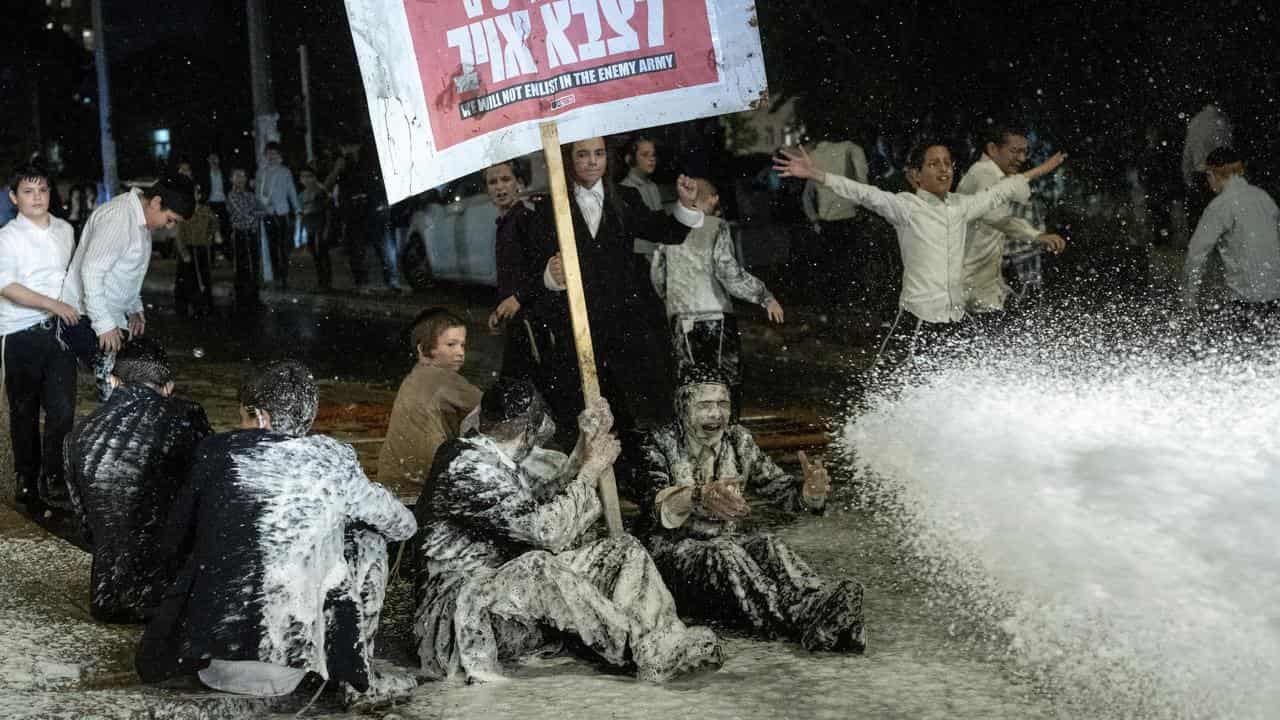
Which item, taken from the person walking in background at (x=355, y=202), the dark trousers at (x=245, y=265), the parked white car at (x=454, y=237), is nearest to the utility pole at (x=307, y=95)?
the person walking in background at (x=355, y=202)

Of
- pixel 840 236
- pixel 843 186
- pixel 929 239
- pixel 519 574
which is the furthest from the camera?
pixel 840 236

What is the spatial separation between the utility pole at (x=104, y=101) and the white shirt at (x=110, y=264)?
21.6 m

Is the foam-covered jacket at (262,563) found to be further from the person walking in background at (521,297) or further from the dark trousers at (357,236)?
the dark trousers at (357,236)

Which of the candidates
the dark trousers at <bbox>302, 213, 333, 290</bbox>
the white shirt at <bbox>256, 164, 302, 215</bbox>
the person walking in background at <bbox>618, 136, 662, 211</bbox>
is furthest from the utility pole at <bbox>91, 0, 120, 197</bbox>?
the person walking in background at <bbox>618, 136, 662, 211</bbox>

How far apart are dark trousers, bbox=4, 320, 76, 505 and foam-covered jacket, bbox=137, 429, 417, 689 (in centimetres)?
315

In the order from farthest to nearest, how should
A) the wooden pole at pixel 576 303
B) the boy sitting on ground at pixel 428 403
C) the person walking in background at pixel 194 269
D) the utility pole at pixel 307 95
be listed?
1. the utility pole at pixel 307 95
2. the person walking in background at pixel 194 269
3. the boy sitting on ground at pixel 428 403
4. the wooden pole at pixel 576 303

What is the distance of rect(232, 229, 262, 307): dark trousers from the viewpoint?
2011 cm

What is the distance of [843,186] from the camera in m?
8.30

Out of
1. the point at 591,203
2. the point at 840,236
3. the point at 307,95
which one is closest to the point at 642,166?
the point at 591,203

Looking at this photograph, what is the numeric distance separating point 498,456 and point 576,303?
2.50 feet

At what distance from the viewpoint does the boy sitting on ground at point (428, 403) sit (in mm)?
6457

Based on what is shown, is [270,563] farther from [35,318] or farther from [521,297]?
[35,318]

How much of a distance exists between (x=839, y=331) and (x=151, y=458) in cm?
1027

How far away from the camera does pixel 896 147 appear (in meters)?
17.7
